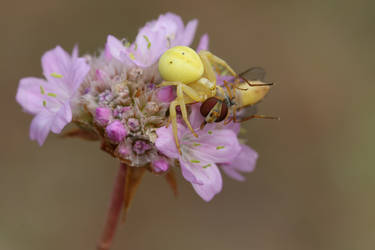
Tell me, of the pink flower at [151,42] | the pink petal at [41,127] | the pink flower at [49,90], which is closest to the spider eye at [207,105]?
the pink flower at [151,42]

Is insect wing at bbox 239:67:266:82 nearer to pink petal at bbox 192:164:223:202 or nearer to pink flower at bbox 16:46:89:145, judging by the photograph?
pink petal at bbox 192:164:223:202

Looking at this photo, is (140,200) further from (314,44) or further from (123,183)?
(314,44)

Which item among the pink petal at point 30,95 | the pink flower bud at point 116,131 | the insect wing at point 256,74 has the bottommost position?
the pink petal at point 30,95

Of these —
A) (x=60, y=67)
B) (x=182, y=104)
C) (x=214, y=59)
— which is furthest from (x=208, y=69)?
(x=60, y=67)

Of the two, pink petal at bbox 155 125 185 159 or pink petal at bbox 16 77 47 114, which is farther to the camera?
pink petal at bbox 16 77 47 114

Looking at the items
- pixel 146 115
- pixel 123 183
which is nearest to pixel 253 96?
pixel 146 115

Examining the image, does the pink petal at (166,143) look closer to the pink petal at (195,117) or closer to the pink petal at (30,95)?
the pink petal at (195,117)

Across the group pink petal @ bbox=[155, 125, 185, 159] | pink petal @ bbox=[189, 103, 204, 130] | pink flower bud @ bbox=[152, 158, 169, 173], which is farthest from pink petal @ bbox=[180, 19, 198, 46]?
pink flower bud @ bbox=[152, 158, 169, 173]
